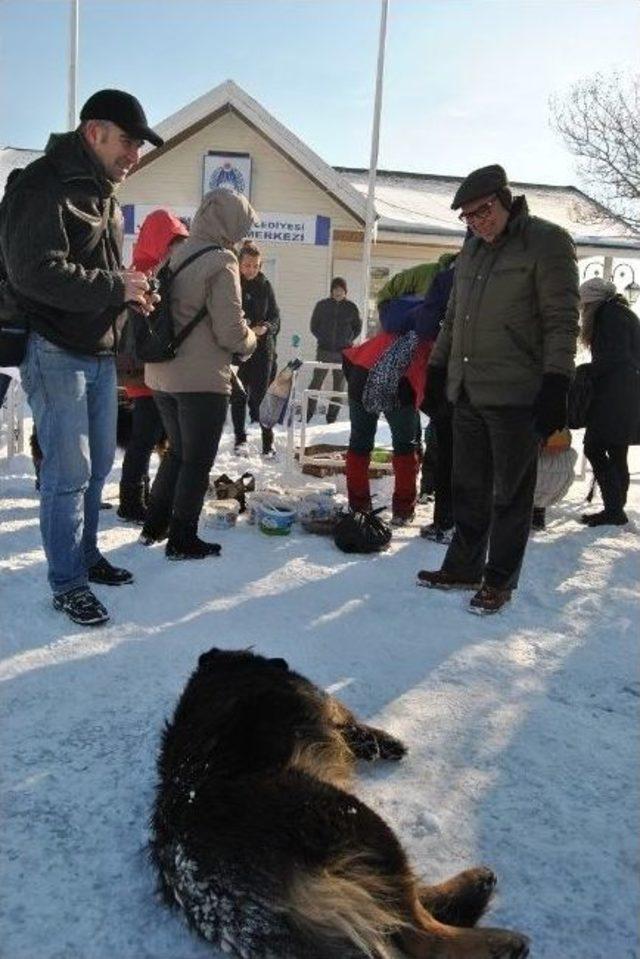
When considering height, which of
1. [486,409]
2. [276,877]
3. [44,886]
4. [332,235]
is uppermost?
[332,235]

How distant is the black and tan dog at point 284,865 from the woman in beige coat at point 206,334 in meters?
2.29

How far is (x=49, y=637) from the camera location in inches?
125

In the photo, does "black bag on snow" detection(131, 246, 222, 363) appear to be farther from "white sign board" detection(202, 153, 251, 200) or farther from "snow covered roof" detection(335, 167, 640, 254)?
"white sign board" detection(202, 153, 251, 200)

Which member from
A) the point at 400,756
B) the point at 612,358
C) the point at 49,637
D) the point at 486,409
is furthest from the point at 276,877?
the point at 612,358

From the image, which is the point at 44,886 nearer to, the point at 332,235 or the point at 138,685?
the point at 138,685

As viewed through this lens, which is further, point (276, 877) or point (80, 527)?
point (80, 527)

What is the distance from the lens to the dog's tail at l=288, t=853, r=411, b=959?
142 cm

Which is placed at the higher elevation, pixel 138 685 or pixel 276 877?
pixel 276 877

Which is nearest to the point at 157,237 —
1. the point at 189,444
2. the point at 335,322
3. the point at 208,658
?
the point at 189,444

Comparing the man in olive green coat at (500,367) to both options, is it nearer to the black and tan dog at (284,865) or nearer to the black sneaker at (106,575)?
the black sneaker at (106,575)

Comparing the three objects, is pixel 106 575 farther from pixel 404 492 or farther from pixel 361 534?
pixel 404 492

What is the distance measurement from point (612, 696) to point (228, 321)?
2521 millimetres

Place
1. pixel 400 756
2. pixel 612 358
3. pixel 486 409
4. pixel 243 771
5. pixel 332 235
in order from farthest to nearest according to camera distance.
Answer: pixel 332 235
pixel 612 358
pixel 486 409
pixel 400 756
pixel 243 771

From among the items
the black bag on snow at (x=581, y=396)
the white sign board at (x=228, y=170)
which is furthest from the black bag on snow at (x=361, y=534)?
the white sign board at (x=228, y=170)
